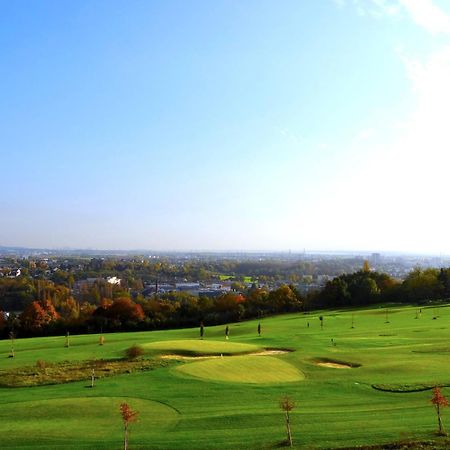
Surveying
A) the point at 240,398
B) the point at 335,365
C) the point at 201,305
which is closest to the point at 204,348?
the point at 335,365

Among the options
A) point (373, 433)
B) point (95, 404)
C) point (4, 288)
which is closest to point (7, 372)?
point (95, 404)

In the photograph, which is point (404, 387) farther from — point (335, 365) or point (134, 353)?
point (134, 353)

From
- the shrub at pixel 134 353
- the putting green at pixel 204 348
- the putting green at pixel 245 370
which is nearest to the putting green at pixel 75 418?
the putting green at pixel 245 370

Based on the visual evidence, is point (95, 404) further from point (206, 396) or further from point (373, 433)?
point (373, 433)

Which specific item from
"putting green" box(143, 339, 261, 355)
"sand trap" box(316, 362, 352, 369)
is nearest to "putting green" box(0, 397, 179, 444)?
"sand trap" box(316, 362, 352, 369)

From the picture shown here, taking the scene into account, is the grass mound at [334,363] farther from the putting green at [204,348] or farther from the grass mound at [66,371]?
the grass mound at [66,371]
